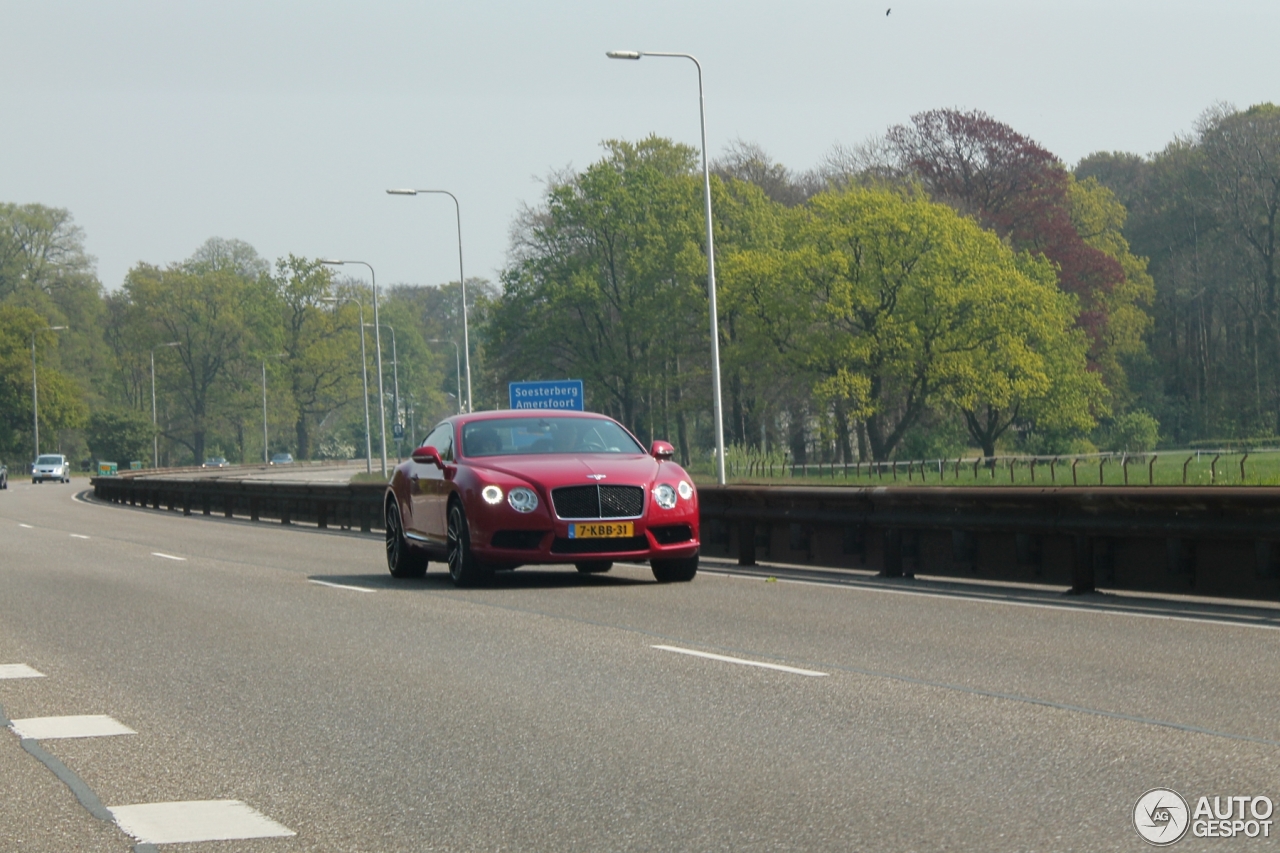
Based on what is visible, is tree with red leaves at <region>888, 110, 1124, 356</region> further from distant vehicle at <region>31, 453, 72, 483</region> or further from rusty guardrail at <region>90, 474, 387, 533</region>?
distant vehicle at <region>31, 453, 72, 483</region>

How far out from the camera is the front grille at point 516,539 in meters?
15.3

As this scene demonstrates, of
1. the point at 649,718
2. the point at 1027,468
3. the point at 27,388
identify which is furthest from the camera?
the point at 27,388

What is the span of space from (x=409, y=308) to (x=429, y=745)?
144798mm

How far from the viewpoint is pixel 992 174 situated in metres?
67.4

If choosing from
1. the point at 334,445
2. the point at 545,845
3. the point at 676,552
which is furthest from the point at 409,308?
the point at 545,845

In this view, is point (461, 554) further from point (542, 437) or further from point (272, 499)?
point (272, 499)

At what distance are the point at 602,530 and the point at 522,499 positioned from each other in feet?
2.46

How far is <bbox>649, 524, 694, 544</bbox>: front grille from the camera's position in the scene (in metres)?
15.5

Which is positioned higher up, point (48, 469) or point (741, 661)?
point (48, 469)

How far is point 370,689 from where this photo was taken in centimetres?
919

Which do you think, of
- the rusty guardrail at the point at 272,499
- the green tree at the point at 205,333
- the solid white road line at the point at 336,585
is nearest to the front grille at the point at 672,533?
the solid white road line at the point at 336,585

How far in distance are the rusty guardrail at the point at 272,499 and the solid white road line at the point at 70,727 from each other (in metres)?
20.3

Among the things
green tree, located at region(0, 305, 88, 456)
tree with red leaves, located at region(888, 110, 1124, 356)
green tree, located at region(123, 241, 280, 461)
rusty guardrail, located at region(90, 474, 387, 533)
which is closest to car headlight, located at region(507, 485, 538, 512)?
rusty guardrail, located at region(90, 474, 387, 533)

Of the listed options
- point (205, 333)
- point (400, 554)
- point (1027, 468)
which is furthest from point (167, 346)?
point (400, 554)
